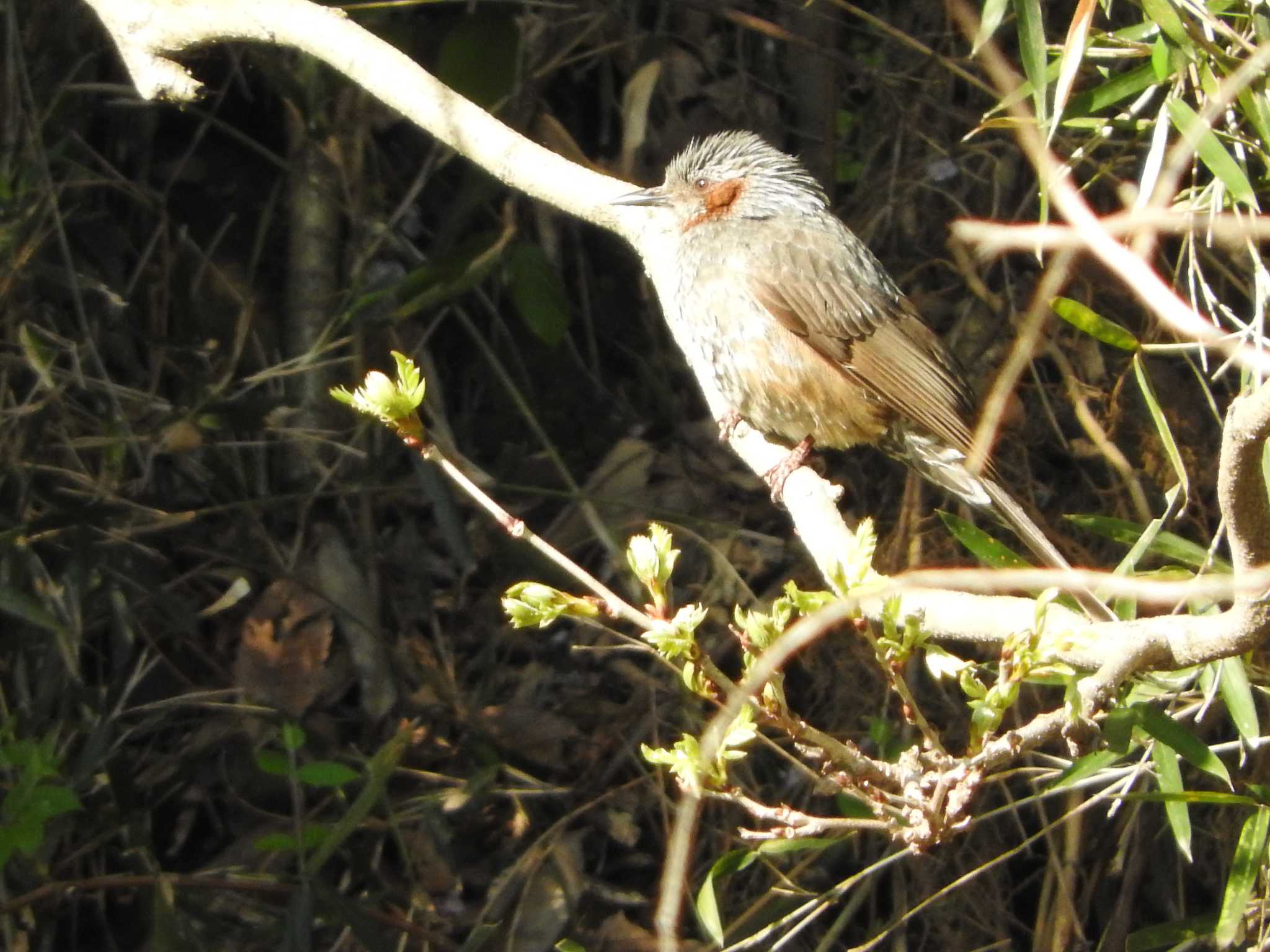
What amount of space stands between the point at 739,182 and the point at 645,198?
65 cm

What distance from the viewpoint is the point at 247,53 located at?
171 inches

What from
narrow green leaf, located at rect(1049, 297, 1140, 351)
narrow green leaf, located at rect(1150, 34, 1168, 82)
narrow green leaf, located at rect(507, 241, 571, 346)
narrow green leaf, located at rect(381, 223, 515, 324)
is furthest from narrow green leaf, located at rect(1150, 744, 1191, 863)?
narrow green leaf, located at rect(381, 223, 515, 324)

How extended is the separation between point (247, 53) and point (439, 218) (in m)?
0.78

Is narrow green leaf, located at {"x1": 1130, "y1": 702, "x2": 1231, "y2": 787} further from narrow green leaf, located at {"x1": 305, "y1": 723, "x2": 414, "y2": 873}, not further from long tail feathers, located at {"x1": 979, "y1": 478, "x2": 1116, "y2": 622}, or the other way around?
narrow green leaf, located at {"x1": 305, "y1": 723, "x2": 414, "y2": 873}

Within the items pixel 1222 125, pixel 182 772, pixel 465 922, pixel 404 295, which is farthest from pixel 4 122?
pixel 1222 125

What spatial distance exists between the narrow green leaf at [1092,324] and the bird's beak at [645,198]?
1092 millimetres

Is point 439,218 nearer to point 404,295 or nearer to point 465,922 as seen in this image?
point 404,295

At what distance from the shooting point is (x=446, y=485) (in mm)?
4203

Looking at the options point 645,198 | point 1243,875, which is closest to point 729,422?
point 645,198

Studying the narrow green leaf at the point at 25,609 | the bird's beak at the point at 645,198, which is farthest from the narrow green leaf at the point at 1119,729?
the narrow green leaf at the point at 25,609

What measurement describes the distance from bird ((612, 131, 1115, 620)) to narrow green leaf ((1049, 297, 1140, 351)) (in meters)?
0.85

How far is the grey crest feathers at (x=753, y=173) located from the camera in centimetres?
428

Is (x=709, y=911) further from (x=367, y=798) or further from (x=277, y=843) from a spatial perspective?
(x=277, y=843)

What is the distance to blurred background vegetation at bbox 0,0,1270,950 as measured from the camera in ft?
12.8
